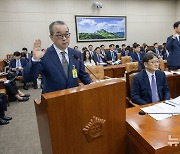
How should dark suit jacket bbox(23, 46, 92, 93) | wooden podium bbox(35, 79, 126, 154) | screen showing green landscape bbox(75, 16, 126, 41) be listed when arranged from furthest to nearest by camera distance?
screen showing green landscape bbox(75, 16, 126, 41)
dark suit jacket bbox(23, 46, 92, 93)
wooden podium bbox(35, 79, 126, 154)

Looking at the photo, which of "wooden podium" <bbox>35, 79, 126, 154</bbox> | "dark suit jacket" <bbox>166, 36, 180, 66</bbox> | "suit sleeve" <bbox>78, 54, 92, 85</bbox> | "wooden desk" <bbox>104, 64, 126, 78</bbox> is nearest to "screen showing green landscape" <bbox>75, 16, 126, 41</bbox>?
"wooden desk" <bbox>104, 64, 126, 78</bbox>

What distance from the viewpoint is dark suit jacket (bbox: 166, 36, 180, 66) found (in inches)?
122

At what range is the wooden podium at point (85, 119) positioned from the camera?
0.81m

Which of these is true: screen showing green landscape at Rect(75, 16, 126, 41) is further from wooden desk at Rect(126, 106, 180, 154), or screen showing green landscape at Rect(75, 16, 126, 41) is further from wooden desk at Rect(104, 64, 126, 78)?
wooden desk at Rect(126, 106, 180, 154)

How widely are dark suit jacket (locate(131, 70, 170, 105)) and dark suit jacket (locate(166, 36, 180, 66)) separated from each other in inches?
57.1

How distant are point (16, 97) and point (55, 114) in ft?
12.9

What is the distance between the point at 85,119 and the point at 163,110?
2.53 feet

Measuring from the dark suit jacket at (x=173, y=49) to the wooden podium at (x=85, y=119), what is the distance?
260 centimetres

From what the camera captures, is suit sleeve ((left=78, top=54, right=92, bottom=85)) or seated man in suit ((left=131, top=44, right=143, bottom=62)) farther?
seated man in suit ((left=131, top=44, right=143, bottom=62))

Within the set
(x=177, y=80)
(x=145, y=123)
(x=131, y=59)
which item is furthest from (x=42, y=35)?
(x=145, y=123)

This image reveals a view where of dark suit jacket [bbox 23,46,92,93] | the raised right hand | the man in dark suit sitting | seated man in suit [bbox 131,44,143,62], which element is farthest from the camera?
seated man in suit [bbox 131,44,143,62]

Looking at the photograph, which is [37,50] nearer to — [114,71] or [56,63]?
[56,63]

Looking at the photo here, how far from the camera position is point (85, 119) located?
0.88 meters

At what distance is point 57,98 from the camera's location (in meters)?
0.79
